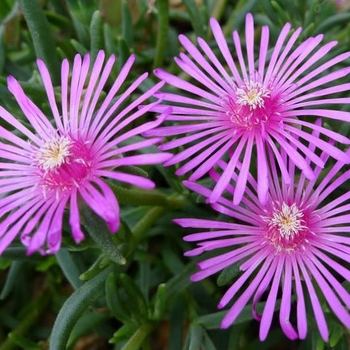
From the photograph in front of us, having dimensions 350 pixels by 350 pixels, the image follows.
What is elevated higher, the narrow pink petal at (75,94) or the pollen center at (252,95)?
the pollen center at (252,95)

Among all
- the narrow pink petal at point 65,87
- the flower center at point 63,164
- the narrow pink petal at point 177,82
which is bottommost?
the flower center at point 63,164

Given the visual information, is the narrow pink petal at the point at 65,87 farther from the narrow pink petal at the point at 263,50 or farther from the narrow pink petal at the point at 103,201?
the narrow pink petal at the point at 263,50

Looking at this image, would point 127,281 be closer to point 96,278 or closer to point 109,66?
point 96,278

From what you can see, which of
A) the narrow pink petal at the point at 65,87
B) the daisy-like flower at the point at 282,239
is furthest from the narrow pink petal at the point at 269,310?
the narrow pink petal at the point at 65,87

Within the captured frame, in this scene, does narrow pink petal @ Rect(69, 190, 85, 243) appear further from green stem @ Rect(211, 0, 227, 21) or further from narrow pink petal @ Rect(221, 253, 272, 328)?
green stem @ Rect(211, 0, 227, 21)

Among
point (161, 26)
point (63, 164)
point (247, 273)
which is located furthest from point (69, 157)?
point (161, 26)

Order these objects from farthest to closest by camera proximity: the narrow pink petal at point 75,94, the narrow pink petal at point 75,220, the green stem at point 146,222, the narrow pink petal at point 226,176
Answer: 1. the green stem at point 146,222
2. the narrow pink petal at point 75,94
3. the narrow pink petal at point 226,176
4. the narrow pink petal at point 75,220

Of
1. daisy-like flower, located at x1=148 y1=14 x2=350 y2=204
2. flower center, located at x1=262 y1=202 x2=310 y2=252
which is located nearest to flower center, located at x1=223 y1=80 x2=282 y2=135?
daisy-like flower, located at x1=148 y1=14 x2=350 y2=204

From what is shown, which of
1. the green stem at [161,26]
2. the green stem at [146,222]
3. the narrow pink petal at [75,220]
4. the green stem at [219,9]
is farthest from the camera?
the green stem at [219,9]
